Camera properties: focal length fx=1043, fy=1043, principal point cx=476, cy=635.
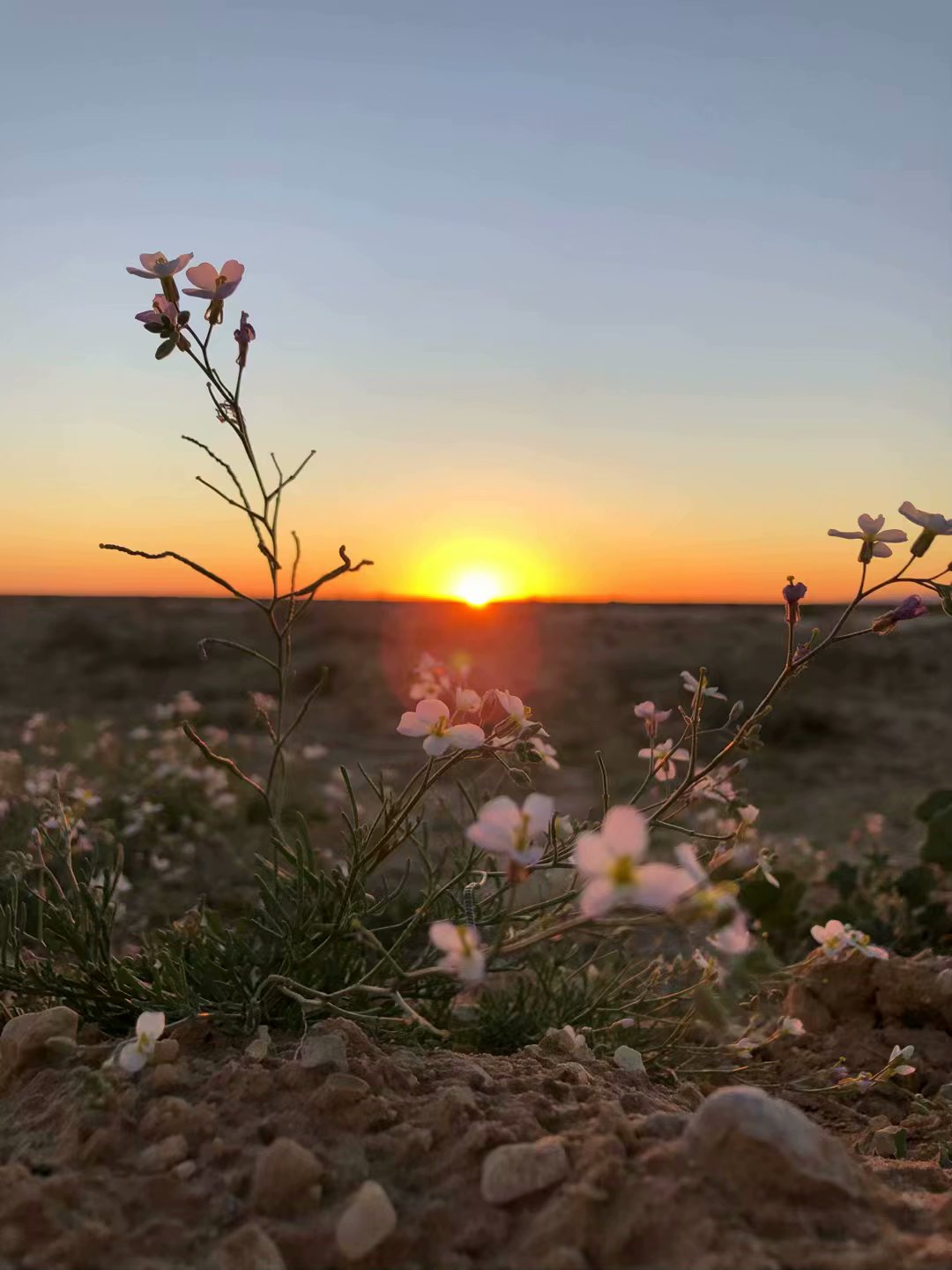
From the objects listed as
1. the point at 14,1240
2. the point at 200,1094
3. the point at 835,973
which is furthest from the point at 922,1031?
the point at 14,1240

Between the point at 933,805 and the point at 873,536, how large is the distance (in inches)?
124

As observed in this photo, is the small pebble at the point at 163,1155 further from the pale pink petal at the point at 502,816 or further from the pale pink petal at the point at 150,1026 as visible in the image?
the pale pink petal at the point at 502,816

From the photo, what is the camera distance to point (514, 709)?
2295 mm

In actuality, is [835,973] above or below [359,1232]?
below

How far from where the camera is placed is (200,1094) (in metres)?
1.87

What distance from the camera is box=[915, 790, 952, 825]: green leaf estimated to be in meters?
4.84

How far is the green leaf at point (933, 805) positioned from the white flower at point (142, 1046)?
3.98m

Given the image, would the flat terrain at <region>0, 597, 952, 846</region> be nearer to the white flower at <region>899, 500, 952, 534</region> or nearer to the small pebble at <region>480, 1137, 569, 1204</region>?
the white flower at <region>899, 500, 952, 534</region>

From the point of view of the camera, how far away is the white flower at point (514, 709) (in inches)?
89.5

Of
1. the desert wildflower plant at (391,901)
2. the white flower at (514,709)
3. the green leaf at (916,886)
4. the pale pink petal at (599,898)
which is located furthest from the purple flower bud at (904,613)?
the green leaf at (916,886)

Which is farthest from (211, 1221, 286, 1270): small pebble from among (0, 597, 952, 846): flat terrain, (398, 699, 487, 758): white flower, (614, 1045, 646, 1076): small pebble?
(0, 597, 952, 846): flat terrain

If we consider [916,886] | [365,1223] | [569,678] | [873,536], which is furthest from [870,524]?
[569,678]

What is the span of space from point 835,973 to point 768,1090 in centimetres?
67

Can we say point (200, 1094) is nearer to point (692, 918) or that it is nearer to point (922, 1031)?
point (692, 918)
